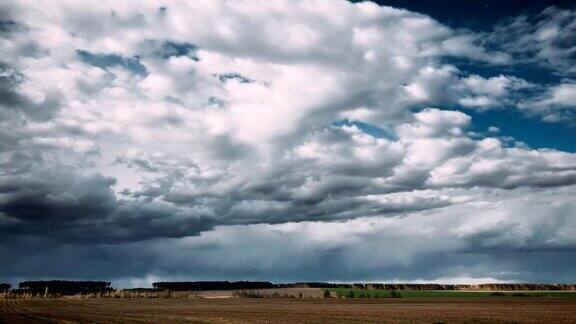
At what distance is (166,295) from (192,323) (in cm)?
14507

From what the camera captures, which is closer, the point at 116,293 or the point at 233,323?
the point at 233,323

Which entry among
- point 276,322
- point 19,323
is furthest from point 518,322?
point 19,323

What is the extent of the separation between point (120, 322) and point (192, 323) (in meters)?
6.96

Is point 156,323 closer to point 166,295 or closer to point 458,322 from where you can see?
point 458,322

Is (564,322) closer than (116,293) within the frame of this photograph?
Yes

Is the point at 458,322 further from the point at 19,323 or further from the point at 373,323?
the point at 19,323

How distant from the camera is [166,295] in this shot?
182 m

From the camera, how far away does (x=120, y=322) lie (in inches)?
1842

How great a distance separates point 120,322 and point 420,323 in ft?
92.3

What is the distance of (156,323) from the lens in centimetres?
4659

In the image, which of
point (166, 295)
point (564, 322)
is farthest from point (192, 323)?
point (166, 295)

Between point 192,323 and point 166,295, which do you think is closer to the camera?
point 192,323

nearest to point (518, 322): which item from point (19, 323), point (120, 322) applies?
point (120, 322)

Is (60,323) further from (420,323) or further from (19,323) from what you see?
(420,323)
